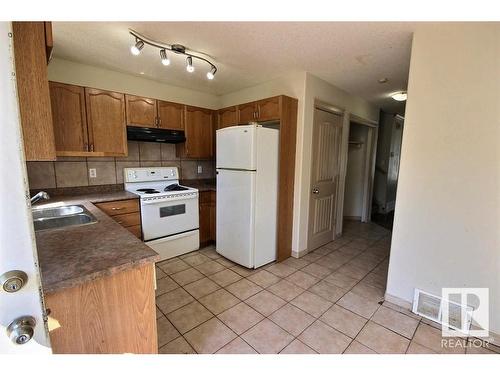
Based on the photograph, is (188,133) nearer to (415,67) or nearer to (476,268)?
(415,67)

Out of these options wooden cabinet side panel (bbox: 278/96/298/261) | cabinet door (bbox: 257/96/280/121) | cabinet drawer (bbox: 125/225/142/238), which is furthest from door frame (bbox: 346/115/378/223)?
cabinet drawer (bbox: 125/225/142/238)

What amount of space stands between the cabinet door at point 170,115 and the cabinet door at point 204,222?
1181mm

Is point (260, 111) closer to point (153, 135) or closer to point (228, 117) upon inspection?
point (228, 117)

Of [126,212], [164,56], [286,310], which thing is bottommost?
[286,310]

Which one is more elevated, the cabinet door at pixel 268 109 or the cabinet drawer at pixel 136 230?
the cabinet door at pixel 268 109

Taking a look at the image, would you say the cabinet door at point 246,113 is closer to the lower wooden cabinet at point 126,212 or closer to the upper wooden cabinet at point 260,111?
the upper wooden cabinet at point 260,111

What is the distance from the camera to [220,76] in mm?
2887

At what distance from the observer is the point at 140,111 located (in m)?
2.82

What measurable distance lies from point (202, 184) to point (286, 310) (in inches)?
88.2

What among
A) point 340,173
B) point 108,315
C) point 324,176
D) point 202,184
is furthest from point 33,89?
point 340,173

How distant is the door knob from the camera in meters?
0.56

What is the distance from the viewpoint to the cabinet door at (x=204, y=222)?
3.21m

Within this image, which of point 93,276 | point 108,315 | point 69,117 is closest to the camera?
point 93,276

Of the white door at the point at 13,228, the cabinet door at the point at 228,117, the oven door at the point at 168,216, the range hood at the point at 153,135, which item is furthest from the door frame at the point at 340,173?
the white door at the point at 13,228
